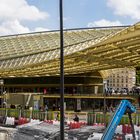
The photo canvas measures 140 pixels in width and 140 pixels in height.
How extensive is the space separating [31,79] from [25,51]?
86.5 feet

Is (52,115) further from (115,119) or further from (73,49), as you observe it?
(115,119)

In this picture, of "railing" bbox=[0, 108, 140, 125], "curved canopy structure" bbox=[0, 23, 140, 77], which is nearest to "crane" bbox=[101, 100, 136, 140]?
"railing" bbox=[0, 108, 140, 125]

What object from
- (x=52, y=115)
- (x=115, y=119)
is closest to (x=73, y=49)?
(x=52, y=115)

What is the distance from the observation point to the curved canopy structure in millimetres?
39656

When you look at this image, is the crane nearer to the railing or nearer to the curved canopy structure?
the railing

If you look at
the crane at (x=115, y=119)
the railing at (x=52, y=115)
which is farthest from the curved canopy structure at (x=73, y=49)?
the crane at (x=115, y=119)

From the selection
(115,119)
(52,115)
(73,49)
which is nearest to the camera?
(115,119)

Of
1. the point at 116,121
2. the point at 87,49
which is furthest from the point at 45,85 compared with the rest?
the point at 116,121

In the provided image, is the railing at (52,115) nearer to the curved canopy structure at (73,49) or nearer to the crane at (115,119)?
the curved canopy structure at (73,49)

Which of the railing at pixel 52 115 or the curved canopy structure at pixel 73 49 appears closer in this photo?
the railing at pixel 52 115

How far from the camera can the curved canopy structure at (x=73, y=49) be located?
39.7 metres

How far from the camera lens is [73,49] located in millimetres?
46156

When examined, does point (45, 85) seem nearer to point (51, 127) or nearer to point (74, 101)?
point (74, 101)

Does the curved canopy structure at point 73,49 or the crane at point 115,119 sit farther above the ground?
the curved canopy structure at point 73,49
